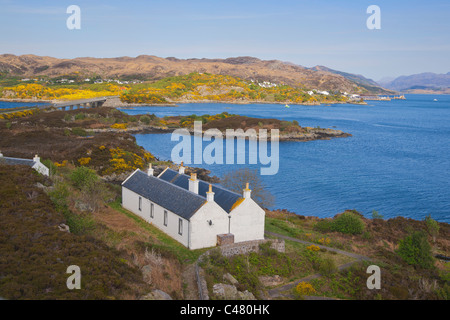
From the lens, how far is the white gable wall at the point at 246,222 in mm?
24922

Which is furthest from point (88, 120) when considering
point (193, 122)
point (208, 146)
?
point (208, 146)

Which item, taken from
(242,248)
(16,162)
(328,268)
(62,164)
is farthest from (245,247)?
→ (62,164)

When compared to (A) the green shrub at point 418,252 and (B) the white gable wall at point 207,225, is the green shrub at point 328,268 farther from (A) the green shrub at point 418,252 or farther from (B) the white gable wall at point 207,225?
(B) the white gable wall at point 207,225

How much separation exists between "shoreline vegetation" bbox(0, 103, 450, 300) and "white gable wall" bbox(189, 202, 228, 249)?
1008mm

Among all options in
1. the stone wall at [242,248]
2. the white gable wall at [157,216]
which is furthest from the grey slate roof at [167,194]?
the stone wall at [242,248]

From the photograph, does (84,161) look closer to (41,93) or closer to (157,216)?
(157,216)

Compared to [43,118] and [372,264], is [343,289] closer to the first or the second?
[372,264]

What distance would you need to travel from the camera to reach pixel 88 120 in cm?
10219

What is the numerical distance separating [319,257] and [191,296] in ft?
35.3

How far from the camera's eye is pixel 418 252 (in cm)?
2577

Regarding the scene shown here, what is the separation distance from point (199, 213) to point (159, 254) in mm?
3997

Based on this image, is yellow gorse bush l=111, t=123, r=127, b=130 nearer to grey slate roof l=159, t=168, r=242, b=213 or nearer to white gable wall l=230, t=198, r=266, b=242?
grey slate roof l=159, t=168, r=242, b=213

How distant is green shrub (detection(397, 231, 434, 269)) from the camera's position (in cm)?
2556

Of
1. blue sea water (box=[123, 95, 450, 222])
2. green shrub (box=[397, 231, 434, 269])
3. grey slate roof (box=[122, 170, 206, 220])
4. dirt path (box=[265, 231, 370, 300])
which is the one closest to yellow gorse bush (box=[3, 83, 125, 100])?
blue sea water (box=[123, 95, 450, 222])
